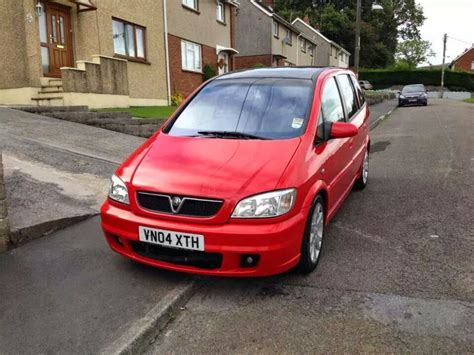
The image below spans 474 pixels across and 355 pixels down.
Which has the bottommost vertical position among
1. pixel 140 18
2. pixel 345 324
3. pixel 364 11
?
pixel 345 324

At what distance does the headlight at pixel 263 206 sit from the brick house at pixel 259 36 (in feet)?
105

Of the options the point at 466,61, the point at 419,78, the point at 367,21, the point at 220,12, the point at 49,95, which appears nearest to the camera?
the point at 49,95

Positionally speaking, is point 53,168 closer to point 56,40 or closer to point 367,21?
point 56,40

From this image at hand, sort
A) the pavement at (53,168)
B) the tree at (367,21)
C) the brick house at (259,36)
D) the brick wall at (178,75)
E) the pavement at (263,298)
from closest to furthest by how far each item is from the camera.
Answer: the pavement at (263,298) → the pavement at (53,168) → the brick wall at (178,75) → the brick house at (259,36) → the tree at (367,21)

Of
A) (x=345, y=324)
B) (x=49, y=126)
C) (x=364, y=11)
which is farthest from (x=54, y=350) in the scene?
(x=364, y=11)

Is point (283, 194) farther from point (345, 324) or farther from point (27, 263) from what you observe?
point (27, 263)

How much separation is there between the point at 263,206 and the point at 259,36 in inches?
1298

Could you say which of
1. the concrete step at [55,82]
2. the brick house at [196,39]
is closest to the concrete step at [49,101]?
the concrete step at [55,82]

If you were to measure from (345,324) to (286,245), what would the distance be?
69 centimetres

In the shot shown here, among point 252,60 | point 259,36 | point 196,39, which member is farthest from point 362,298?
point 252,60

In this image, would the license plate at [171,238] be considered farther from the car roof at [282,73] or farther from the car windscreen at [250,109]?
the car roof at [282,73]

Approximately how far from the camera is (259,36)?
3444 centimetres

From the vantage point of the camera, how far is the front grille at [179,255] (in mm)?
3434

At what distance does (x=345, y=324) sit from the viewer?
3.18 metres
